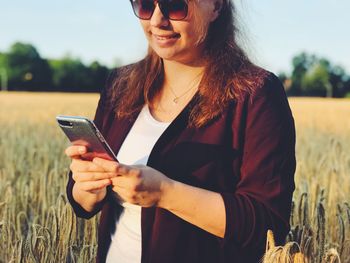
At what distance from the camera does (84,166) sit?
1.50 metres

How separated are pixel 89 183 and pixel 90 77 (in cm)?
6119

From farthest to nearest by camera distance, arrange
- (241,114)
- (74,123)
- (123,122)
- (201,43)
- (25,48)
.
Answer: (25,48), (123,122), (201,43), (241,114), (74,123)

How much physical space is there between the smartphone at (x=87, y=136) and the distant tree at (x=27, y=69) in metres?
61.9

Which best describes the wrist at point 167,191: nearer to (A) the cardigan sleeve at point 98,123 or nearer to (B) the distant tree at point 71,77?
(A) the cardigan sleeve at point 98,123

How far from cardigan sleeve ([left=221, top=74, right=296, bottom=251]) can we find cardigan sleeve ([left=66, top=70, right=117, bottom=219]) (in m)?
0.44

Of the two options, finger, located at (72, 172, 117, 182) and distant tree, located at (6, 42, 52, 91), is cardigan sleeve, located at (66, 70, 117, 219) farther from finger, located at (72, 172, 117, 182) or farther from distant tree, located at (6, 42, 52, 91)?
distant tree, located at (6, 42, 52, 91)

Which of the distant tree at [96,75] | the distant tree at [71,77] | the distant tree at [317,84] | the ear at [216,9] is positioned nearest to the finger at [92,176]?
the ear at [216,9]

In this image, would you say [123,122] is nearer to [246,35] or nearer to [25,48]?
[246,35]

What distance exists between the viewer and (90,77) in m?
61.8

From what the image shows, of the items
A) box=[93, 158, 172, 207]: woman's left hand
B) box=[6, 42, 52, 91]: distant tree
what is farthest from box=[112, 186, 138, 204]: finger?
box=[6, 42, 52, 91]: distant tree

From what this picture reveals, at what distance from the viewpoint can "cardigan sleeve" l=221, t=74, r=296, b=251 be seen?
1450 millimetres

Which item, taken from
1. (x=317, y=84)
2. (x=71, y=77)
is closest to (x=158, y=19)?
(x=71, y=77)

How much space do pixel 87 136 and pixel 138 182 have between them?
18 cm

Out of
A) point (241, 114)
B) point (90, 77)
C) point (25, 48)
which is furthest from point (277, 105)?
point (25, 48)
